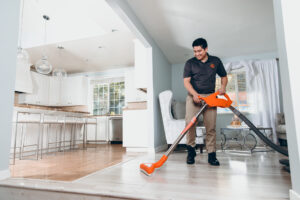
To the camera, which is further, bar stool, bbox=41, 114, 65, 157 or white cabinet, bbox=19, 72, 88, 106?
white cabinet, bbox=19, 72, 88, 106

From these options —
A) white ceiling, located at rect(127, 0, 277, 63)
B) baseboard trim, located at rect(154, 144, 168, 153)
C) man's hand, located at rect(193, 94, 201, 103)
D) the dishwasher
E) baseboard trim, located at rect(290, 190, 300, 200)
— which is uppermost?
white ceiling, located at rect(127, 0, 277, 63)

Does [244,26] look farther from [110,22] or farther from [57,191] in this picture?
[57,191]

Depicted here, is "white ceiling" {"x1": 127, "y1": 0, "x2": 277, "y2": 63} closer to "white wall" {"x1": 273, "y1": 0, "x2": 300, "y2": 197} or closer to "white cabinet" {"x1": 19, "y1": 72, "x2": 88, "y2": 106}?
"white wall" {"x1": 273, "y1": 0, "x2": 300, "y2": 197}

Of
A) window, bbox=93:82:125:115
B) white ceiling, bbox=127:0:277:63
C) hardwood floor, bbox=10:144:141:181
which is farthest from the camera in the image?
window, bbox=93:82:125:115

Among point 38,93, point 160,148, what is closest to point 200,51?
point 160,148

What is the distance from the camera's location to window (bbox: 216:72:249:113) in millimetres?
5078

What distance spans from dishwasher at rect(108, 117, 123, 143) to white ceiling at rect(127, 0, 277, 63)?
99.6 inches

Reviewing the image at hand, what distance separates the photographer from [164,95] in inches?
141

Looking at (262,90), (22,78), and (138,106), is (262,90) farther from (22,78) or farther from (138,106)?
(22,78)

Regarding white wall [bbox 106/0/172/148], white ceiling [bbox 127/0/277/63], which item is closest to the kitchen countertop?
white wall [bbox 106/0/172/148]

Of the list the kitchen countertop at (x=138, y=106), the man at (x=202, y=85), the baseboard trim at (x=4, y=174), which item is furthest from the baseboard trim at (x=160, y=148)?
the baseboard trim at (x=4, y=174)

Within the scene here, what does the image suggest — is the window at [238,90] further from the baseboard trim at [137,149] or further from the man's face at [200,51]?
the man's face at [200,51]

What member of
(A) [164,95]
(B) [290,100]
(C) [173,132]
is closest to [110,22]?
(A) [164,95]

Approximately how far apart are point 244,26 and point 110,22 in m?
2.42
